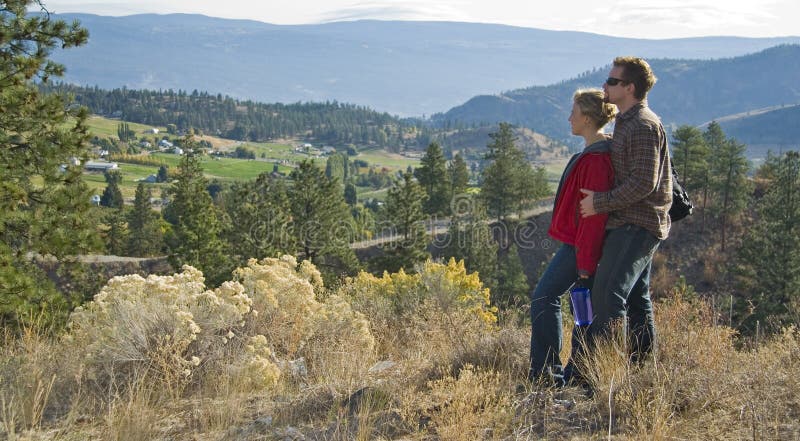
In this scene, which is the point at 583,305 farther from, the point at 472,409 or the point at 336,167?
the point at 336,167

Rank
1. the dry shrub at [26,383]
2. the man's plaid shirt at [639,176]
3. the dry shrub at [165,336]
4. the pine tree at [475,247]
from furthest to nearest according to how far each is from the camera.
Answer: the pine tree at [475,247]
the dry shrub at [165,336]
the man's plaid shirt at [639,176]
the dry shrub at [26,383]

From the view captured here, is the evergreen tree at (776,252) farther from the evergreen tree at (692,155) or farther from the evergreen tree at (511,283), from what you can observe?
the evergreen tree at (511,283)

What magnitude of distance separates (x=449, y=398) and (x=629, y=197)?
1.73 m

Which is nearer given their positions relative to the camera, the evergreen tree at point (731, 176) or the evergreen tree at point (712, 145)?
the evergreen tree at point (731, 176)

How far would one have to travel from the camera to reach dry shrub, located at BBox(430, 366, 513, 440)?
136 inches

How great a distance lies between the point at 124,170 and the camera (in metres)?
120

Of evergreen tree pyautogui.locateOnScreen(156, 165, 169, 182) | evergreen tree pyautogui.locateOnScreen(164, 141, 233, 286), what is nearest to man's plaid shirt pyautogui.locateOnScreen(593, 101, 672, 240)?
evergreen tree pyautogui.locateOnScreen(164, 141, 233, 286)

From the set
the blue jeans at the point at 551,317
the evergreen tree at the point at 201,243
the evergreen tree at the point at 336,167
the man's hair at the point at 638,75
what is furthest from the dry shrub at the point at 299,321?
the evergreen tree at the point at 336,167

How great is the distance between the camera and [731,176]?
127 ft

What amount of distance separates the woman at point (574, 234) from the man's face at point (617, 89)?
0.24 feet

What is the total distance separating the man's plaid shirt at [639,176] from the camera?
3764 millimetres

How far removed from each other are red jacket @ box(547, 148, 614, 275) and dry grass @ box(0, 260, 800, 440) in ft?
2.09

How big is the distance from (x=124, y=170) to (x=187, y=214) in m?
99.1

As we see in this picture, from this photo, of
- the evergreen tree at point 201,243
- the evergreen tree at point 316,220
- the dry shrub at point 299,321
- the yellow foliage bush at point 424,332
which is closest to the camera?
the yellow foliage bush at point 424,332
